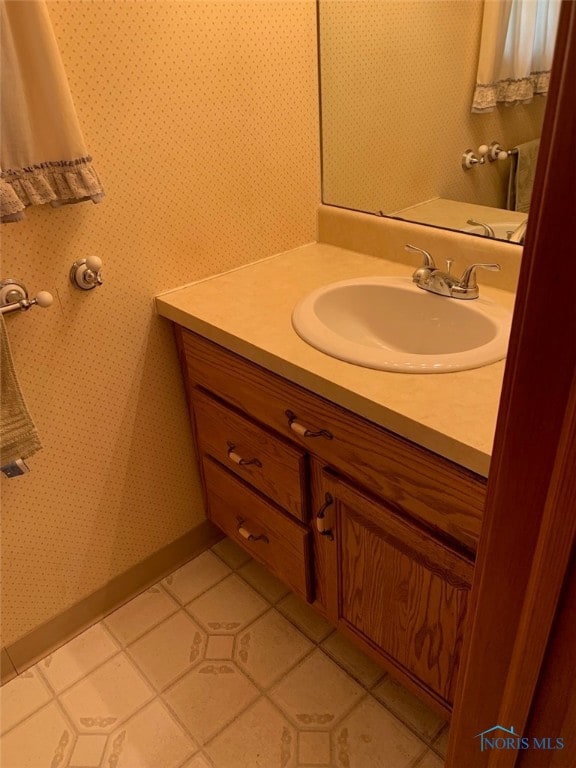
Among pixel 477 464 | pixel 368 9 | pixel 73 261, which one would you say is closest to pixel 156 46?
pixel 73 261

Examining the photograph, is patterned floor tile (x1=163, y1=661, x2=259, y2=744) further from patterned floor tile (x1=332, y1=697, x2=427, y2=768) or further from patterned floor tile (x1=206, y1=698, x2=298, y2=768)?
patterned floor tile (x1=332, y1=697, x2=427, y2=768)

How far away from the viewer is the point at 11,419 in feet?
3.50

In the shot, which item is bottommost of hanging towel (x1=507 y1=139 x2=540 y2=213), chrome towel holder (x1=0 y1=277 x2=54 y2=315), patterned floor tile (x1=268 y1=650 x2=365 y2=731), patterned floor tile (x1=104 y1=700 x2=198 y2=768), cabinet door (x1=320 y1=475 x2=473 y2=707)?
patterned floor tile (x1=104 y1=700 x2=198 y2=768)

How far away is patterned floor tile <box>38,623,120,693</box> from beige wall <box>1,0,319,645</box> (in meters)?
0.12

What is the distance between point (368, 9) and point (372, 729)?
5.61 feet

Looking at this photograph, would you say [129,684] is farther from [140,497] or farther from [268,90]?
[268,90]

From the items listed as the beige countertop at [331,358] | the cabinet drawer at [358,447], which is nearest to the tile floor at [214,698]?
Answer: the cabinet drawer at [358,447]

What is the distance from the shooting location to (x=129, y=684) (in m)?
1.36

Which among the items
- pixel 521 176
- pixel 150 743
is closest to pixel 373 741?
pixel 150 743

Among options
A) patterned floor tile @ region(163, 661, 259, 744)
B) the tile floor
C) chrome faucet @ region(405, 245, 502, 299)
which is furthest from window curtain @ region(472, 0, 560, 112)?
patterned floor tile @ region(163, 661, 259, 744)

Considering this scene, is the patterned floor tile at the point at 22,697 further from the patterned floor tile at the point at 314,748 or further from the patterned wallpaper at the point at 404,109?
the patterned wallpaper at the point at 404,109

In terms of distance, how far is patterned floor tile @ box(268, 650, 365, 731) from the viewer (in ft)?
4.16

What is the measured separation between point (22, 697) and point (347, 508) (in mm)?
968

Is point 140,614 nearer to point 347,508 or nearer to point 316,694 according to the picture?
point 316,694
